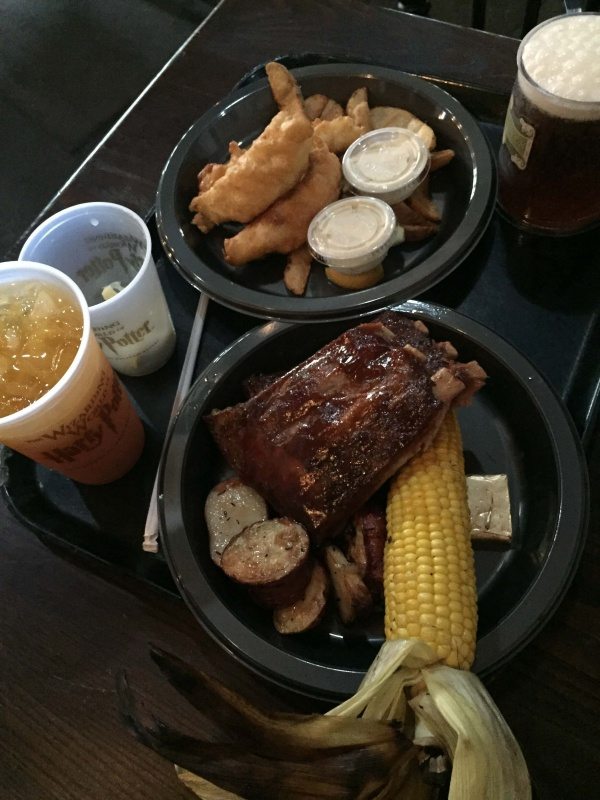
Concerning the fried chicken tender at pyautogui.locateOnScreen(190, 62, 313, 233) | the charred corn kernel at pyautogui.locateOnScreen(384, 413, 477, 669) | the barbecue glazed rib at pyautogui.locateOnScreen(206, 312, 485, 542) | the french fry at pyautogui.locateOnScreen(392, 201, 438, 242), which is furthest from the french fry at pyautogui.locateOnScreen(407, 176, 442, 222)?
the charred corn kernel at pyautogui.locateOnScreen(384, 413, 477, 669)

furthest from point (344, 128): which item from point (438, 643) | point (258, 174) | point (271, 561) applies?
point (438, 643)

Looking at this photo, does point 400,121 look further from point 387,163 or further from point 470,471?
point 470,471

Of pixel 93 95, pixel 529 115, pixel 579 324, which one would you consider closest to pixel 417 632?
pixel 579 324

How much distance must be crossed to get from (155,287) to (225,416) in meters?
0.28

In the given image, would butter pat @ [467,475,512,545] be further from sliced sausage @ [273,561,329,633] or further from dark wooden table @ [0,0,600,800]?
sliced sausage @ [273,561,329,633]

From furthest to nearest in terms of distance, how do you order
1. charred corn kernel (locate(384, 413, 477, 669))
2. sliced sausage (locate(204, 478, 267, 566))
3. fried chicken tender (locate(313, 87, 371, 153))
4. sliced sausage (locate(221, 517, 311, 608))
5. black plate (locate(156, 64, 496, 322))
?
fried chicken tender (locate(313, 87, 371, 153)) < black plate (locate(156, 64, 496, 322)) < sliced sausage (locate(204, 478, 267, 566)) < sliced sausage (locate(221, 517, 311, 608)) < charred corn kernel (locate(384, 413, 477, 669))

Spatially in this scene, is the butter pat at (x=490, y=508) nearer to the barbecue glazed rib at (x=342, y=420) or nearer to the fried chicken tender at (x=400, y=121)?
the barbecue glazed rib at (x=342, y=420)

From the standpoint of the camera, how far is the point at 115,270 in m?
1.29

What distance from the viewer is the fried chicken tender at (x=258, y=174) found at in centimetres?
142

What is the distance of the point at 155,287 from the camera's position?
3.91 feet

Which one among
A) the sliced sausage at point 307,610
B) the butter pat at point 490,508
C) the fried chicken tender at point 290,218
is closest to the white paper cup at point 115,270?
the fried chicken tender at point 290,218

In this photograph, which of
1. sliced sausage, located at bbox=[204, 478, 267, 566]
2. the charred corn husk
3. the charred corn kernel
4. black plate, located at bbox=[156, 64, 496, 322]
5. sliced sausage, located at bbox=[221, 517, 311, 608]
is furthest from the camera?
black plate, located at bbox=[156, 64, 496, 322]

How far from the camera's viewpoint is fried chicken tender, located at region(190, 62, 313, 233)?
1423 millimetres

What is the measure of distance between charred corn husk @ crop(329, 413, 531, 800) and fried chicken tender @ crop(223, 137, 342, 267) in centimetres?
63
